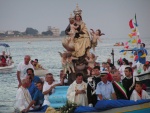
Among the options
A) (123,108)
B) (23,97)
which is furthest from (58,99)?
(123,108)

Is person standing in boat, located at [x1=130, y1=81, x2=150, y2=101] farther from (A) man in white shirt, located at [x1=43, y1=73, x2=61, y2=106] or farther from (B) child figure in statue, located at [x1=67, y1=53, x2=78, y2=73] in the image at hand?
(B) child figure in statue, located at [x1=67, y1=53, x2=78, y2=73]

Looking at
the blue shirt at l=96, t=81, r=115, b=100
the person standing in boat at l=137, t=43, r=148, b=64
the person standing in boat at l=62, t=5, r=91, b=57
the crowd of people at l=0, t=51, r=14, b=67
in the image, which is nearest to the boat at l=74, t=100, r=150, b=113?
the blue shirt at l=96, t=81, r=115, b=100

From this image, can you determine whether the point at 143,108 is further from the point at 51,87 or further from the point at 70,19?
the point at 70,19

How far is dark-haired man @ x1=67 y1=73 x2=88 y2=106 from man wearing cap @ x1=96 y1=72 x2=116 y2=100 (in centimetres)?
40

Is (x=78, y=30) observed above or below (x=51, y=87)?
above

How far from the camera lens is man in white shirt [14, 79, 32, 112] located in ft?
42.2

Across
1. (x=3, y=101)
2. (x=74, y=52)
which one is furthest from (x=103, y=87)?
(x=3, y=101)

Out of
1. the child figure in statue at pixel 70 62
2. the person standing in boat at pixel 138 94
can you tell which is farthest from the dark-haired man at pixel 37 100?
the child figure in statue at pixel 70 62

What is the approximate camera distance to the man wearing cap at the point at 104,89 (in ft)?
40.5

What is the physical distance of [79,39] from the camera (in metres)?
15.3

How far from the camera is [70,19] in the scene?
15203 millimetres

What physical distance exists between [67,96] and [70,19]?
3.02 meters

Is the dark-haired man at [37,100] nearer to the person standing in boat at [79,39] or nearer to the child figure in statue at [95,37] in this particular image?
the person standing in boat at [79,39]

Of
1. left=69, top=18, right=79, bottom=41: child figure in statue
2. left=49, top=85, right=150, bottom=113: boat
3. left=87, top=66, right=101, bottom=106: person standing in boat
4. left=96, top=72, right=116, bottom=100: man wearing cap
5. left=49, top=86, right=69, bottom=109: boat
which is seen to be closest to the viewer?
left=49, top=85, right=150, bottom=113: boat
